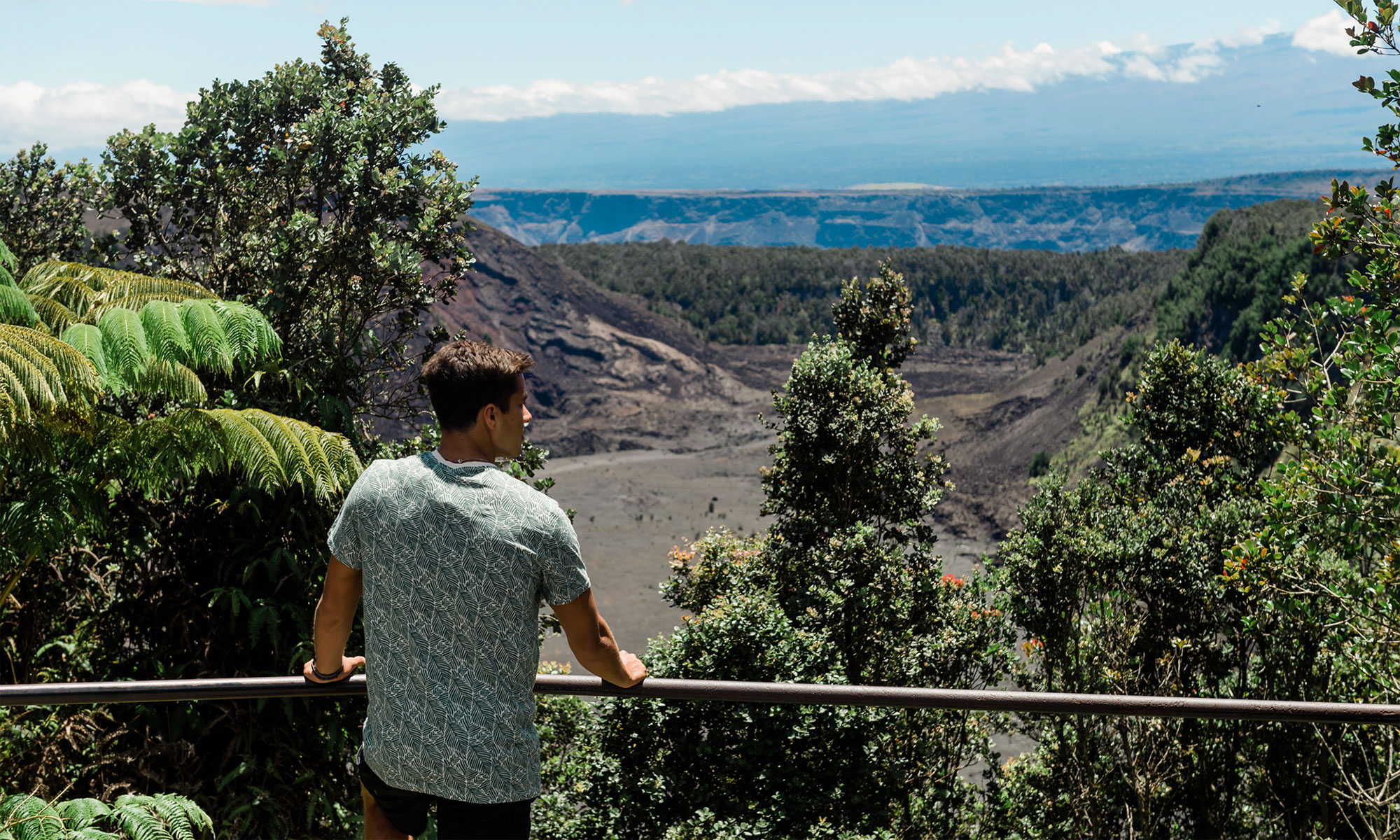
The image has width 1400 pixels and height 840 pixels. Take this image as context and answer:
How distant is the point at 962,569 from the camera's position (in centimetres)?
4209

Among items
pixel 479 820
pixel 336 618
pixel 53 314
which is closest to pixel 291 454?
pixel 53 314

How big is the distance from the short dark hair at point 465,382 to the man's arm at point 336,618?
0.40 m

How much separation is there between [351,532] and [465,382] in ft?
1.24

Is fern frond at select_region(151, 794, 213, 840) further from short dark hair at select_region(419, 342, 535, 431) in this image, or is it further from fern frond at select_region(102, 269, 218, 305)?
fern frond at select_region(102, 269, 218, 305)

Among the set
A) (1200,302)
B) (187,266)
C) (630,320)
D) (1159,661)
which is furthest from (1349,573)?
(630,320)

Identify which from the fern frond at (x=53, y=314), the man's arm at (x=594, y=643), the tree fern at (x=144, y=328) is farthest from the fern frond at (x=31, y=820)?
the fern frond at (x=53, y=314)

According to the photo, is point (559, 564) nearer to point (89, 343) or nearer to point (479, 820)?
point (479, 820)

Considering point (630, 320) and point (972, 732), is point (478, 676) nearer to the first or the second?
point (972, 732)

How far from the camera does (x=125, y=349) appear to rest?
537 centimetres

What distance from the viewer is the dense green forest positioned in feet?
18.9

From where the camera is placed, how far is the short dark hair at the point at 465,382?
2.02m

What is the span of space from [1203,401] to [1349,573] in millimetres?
3924

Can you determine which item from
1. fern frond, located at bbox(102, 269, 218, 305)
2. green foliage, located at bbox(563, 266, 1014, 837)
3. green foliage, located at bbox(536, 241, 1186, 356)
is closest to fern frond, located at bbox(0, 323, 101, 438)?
fern frond, located at bbox(102, 269, 218, 305)

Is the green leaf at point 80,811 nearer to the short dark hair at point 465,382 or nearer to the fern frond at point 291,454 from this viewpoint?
the short dark hair at point 465,382
